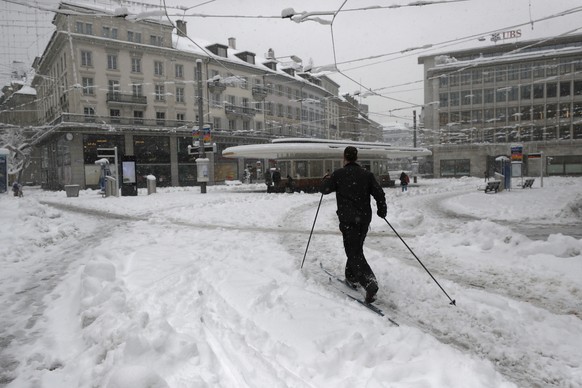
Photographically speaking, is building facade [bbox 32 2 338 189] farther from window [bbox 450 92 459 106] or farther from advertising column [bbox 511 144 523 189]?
window [bbox 450 92 459 106]

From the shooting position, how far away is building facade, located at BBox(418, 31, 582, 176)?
52.5 metres

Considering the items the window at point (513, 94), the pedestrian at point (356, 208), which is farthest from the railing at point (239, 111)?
the pedestrian at point (356, 208)

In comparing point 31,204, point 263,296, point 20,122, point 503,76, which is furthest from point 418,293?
point 20,122

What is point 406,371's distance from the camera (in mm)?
3023

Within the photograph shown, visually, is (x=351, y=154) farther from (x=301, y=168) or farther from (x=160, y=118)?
(x=160, y=118)

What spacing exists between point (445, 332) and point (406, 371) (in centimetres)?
112

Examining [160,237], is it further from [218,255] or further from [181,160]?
[181,160]

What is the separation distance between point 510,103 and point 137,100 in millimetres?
49153

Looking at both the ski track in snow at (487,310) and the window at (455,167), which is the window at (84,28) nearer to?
the ski track in snow at (487,310)

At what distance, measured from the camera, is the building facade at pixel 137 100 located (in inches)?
1448

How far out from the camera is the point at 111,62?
38.5 meters

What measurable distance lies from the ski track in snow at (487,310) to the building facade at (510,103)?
5111cm

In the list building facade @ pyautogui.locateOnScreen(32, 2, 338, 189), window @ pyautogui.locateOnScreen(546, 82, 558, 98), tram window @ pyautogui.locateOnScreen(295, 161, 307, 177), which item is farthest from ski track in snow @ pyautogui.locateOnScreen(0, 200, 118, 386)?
window @ pyautogui.locateOnScreen(546, 82, 558, 98)

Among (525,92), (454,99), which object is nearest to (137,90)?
(454,99)
